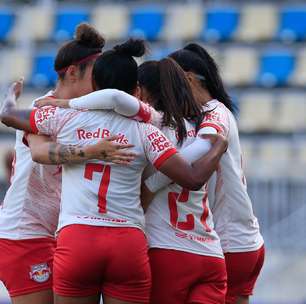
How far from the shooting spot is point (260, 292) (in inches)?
510

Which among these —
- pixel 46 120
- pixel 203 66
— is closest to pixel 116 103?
pixel 46 120

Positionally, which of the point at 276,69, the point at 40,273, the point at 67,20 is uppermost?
the point at 40,273

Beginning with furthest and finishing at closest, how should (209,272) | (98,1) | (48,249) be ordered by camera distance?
(98,1) → (48,249) → (209,272)

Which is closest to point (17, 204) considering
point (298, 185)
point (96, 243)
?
point (96, 243)

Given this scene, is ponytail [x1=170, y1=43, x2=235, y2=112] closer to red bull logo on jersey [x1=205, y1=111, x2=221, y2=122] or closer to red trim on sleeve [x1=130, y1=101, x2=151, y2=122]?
red bull logo on jersey [x1=205, y1=111, x2=221, y2=122]

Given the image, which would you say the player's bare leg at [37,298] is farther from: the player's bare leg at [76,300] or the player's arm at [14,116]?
the player's arm at [14,116]

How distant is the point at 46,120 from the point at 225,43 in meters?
11.5

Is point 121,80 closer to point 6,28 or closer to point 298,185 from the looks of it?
point 298,185

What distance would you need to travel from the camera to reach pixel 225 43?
16.6 m

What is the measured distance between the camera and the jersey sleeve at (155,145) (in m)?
5.25

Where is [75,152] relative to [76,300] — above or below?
above

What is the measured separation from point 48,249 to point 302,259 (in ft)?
24.2

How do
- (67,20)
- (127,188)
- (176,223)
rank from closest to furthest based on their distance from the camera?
(127,188), (176,223), (67,20)

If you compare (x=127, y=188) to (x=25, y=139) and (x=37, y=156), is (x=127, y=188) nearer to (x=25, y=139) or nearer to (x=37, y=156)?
(x=37, y=156)
